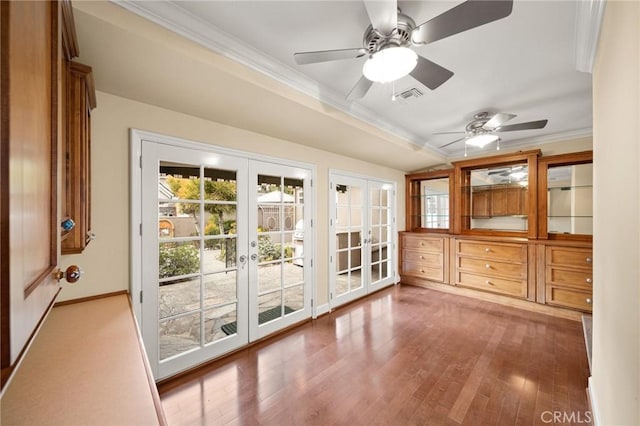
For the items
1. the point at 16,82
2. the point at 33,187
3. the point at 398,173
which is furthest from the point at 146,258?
the point at 398,173

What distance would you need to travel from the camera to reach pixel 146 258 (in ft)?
6.40

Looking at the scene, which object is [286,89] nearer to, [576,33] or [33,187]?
[33,187]

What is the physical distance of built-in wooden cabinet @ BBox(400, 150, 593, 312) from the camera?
3119 millimetres

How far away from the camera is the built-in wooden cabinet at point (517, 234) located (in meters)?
3.12

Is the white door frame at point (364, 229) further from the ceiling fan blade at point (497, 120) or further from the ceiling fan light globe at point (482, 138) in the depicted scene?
the ceiling fan blade at point (497, 120)

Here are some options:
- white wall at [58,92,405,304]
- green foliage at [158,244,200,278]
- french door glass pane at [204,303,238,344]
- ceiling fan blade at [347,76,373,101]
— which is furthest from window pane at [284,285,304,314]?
ceiling fan blade at [347,76,373,101]

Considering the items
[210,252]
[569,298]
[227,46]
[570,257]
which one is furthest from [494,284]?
[227,46]

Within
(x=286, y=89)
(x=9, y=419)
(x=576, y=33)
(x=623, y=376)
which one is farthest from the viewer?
(x=286, y=89)

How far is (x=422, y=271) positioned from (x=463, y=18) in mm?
3925

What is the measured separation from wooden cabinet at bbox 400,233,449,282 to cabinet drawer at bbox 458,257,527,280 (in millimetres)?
282

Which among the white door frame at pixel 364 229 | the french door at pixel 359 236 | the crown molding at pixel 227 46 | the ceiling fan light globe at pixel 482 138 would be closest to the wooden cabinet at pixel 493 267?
the white door frame at pixel 364 229

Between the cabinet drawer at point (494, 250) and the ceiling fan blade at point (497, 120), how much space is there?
1.73m

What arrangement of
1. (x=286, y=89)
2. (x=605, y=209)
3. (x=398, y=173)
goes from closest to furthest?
(x=605, y=209)
(x=286, y=89)
(x=398, y=173)

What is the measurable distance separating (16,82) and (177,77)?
1413 millimetres
